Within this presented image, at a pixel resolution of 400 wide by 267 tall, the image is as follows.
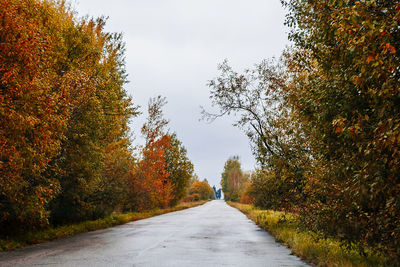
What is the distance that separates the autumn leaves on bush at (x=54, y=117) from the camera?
8852mm

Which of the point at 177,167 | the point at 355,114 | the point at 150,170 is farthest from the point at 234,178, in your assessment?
the point at 355,114

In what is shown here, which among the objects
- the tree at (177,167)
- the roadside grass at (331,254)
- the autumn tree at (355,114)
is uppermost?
the tree at (177,167)

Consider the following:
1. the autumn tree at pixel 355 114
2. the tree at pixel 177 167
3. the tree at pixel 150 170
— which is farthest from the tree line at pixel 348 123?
the tree at pixel 177 167

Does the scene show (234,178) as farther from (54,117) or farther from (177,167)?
(54,117)

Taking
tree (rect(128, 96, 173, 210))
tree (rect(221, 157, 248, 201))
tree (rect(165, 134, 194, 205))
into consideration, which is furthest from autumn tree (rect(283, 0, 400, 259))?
tree (rect(221, 157, 248, 201))

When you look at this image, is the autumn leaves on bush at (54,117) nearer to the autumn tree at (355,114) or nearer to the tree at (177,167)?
the autumn tree at (355,114)

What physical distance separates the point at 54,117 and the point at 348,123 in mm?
8084

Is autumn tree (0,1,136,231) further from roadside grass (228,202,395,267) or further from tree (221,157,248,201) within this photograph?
tree (221,157,248,201)

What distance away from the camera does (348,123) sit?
17.8 feet

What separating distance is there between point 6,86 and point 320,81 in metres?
7.80

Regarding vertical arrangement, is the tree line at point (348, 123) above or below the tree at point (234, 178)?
below

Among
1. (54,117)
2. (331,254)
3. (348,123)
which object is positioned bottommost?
(331,254)

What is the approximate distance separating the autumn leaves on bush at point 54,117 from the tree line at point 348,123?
6.97 metres

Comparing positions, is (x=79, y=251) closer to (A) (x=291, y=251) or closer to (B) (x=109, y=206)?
(A) (x=291, y=251)
